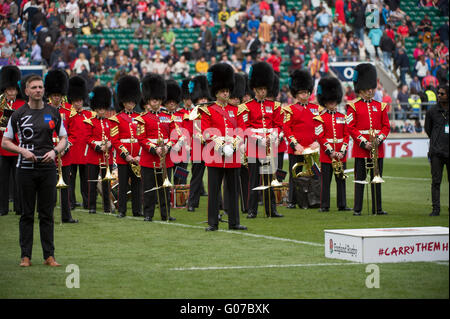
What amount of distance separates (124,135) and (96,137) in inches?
43.9

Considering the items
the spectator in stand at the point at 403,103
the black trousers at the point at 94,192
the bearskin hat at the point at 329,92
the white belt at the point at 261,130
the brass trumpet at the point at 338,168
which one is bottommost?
the black trousers at the point at 94,192

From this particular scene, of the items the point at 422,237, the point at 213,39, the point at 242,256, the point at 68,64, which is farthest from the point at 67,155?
the point at 213,39

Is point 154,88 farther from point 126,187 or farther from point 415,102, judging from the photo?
point 415,102

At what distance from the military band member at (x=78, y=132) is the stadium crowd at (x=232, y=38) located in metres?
10.8

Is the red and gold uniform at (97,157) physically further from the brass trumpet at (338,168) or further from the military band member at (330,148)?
the brass trumpet at (338,168)

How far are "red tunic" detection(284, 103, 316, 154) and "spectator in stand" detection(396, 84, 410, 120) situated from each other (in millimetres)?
13374

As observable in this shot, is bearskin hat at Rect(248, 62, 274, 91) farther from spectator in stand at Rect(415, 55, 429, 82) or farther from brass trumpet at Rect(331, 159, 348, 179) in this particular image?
spectator in stand at Rect(415, 55, 429, 82)

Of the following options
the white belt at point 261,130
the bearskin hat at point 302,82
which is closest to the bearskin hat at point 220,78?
the white belt at point 261,130

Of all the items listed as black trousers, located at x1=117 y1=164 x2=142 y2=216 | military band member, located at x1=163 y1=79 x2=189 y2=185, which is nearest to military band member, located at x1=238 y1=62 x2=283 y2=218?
military band member, located at x1=163 y1=79 x2=189 y2=185

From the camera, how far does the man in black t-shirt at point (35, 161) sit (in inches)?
340

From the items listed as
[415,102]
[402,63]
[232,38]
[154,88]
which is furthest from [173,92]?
[402,63]

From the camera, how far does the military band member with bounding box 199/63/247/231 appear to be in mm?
11281

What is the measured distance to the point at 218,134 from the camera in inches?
447

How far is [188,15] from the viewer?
3100 cm
